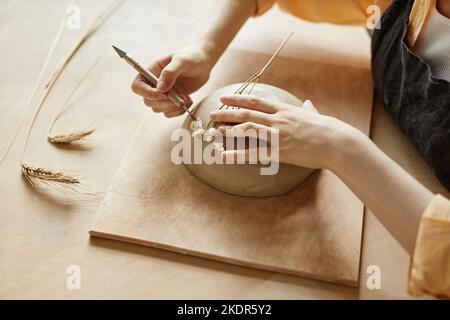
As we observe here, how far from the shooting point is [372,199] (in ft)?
2.76

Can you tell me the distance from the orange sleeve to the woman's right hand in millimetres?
482

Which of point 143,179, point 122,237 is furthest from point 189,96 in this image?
point 122,237

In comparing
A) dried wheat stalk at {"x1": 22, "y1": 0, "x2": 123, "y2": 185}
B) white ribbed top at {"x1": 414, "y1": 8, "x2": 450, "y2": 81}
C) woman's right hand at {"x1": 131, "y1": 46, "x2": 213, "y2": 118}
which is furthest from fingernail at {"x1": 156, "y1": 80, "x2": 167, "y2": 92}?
white ribbed top at {"x1": 414, "y1": 8, "x2": 450, "y2": 81}

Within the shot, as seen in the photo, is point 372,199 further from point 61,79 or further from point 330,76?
point 61,79

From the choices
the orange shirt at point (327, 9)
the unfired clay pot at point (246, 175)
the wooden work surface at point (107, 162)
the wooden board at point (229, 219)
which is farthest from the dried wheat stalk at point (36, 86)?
the orange shirt at point (327, 9)

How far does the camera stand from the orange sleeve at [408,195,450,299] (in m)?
0.76

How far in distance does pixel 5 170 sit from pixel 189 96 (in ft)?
1.24

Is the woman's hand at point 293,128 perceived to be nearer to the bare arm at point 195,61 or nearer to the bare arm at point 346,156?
the bare arm at point 346,156

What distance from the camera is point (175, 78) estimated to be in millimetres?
994

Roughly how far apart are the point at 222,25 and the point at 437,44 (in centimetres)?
42

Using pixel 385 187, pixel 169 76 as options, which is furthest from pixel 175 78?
pixel 385 187

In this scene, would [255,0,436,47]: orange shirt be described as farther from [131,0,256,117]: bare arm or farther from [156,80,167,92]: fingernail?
[156,80,167,92]: fingernail

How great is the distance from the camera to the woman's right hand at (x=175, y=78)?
99 centimetres

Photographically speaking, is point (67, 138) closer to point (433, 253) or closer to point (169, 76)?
point (169, 76)
